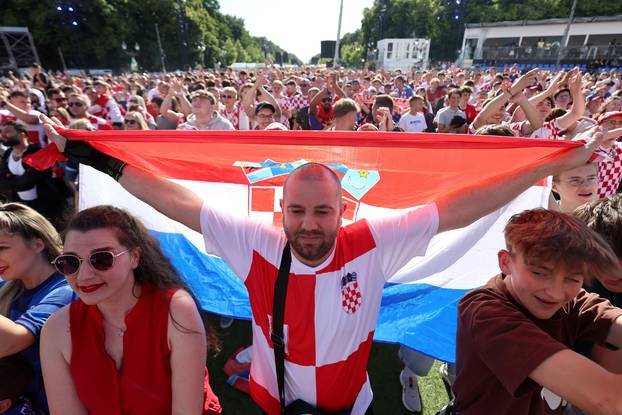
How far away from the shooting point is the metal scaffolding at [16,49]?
26.2 metres

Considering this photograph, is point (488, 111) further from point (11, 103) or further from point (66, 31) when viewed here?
point (66, 31)

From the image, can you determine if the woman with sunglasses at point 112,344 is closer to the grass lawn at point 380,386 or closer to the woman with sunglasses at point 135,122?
the grass lawn at point 380,386

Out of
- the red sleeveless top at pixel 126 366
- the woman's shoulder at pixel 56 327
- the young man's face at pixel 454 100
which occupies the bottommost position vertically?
the red sleeveless top at pixel 126 366

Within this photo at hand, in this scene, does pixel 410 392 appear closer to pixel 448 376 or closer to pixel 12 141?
pixel 448 376

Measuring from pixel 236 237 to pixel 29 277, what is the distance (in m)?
1.16

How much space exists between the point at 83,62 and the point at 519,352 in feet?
147

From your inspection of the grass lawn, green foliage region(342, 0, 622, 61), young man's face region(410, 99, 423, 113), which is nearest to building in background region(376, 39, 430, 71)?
green foliage region(342, 0, 622, 61)

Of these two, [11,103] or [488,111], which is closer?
[488,111]

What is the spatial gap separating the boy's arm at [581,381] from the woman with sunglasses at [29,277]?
2.13m

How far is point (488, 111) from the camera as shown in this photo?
4227 millimetres

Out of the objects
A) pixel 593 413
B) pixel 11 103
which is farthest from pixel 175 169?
pixel 11 103

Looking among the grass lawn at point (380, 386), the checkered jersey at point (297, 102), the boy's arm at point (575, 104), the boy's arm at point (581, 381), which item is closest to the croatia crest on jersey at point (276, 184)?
the boy's arm at point (581, 381)

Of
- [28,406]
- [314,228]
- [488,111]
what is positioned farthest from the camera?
[488,111]

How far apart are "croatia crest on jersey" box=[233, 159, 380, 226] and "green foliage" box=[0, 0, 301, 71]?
38.8 m
